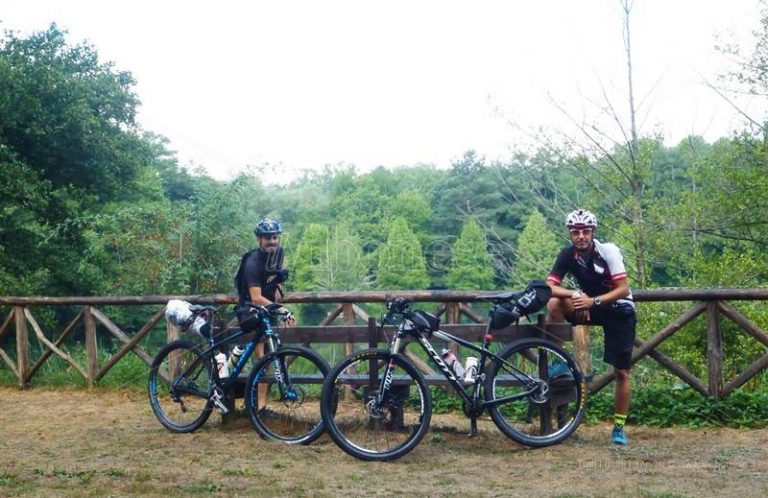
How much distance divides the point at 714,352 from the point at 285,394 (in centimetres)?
361

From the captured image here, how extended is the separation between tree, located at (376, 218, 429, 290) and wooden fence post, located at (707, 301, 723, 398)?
124 feet

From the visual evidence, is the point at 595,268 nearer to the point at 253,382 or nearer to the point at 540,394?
the point at 540,394

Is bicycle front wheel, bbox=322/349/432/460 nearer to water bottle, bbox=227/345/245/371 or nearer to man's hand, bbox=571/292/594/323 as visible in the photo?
water bottle, bbox=227/345/245/371

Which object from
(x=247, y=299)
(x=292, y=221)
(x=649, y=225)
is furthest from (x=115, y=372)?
(x=292, y=221)

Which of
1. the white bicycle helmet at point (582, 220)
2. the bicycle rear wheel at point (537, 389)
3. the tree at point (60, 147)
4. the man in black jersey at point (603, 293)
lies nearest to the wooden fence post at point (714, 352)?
the man in black jersey at point (603, 293)

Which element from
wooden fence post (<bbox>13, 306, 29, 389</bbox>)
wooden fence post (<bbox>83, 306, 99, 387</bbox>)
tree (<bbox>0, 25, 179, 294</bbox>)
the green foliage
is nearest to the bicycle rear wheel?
the green foliage

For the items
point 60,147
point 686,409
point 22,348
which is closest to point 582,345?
point 686,409

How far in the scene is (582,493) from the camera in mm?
4875

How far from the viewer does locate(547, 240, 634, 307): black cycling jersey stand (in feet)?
20.5

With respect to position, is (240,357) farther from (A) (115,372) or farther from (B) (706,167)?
(B) (706,167)

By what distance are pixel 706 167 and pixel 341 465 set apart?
1185 centimetres

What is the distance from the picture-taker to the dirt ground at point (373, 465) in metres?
5.02

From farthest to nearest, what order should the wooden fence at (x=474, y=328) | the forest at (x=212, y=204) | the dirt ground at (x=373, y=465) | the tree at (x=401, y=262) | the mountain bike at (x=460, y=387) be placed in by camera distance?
1. the tree at (x=401, y=262)
2. the forest at (x=212, y=204)
3. the wooden fence at (x=474, y=328)
4. the mountain bike at (x=460, y=387)
5. the dirt ground at (x=373, y=465)

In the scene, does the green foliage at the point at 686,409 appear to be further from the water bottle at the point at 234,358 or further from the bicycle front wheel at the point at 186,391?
the bicycle front wheel at the point at 186,391
